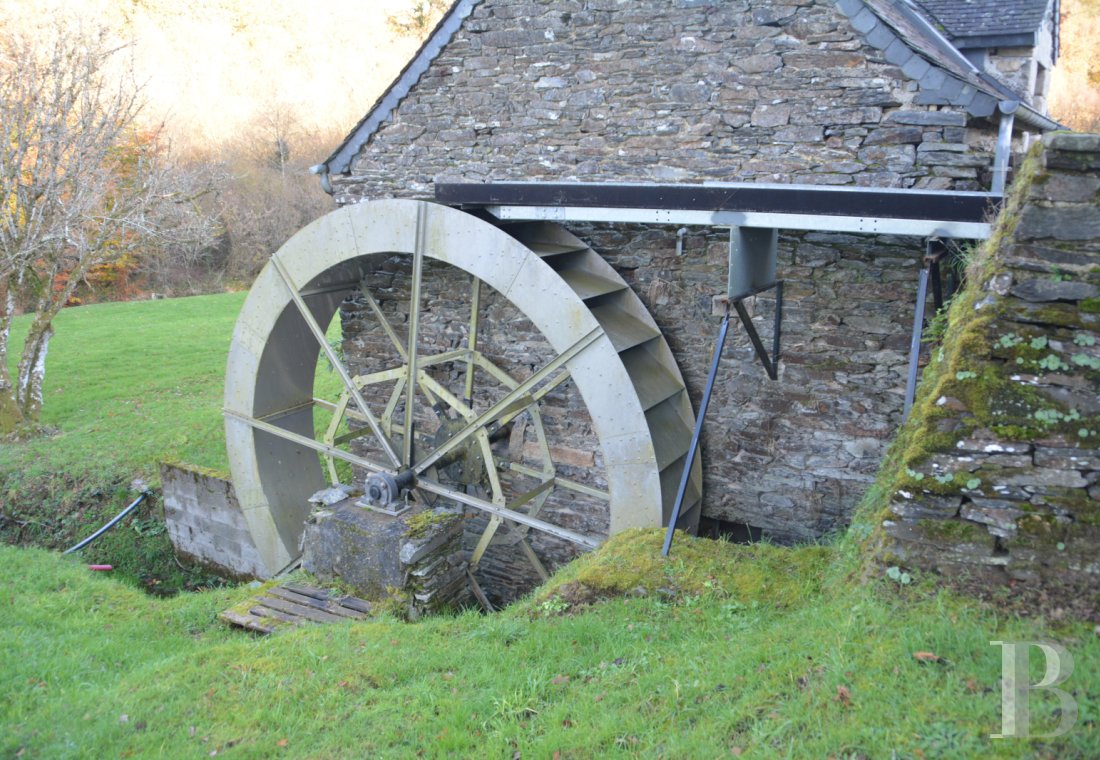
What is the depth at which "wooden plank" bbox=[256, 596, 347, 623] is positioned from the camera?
495cm

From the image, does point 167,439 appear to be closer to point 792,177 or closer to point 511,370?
point 511,370

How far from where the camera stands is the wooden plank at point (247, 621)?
4934mm

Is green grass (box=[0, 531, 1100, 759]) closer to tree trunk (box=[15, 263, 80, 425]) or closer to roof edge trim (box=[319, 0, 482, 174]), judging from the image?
roof edge trim (box=[319, 0, 482, 174])

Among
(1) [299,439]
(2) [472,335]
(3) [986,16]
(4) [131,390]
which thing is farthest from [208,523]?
(3) [986,16]

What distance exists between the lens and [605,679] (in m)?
3.36

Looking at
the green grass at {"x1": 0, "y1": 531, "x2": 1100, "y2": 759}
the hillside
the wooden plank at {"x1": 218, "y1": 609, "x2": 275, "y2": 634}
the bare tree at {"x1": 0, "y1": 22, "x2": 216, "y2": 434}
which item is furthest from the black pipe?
the hillside

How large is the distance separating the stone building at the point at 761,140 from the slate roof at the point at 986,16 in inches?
0.8

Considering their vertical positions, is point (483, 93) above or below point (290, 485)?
above

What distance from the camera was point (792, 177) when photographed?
16.6ft

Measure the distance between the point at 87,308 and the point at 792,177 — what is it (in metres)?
18.1

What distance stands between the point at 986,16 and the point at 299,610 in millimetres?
6612

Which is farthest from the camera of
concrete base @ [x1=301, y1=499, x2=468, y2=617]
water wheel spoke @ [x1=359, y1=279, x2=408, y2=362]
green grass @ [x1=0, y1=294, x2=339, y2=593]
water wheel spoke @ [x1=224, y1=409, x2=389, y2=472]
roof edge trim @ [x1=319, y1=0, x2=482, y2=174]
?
green grass @ [x1=0, y1=294, x2=339, y2=593]

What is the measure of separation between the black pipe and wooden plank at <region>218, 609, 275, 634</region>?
333cm

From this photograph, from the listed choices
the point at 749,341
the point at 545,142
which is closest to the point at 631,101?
the point at 545,142
